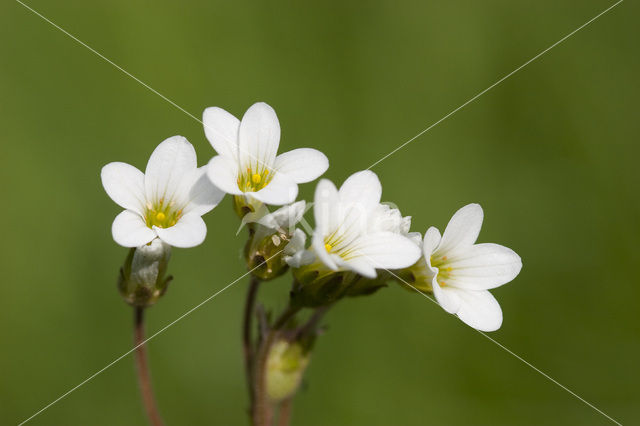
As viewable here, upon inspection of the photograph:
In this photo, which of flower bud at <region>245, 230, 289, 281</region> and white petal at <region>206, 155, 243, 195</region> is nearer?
white petal at <region>206, 155, 243, 195</region>

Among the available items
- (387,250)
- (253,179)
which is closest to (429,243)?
(387,250)

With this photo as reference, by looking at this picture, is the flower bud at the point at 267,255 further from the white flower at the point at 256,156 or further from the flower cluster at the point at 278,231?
the white flower at the point at 256,156

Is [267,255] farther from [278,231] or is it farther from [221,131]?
[221,131]

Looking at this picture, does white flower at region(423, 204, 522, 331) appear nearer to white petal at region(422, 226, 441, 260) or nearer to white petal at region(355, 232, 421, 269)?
white petal at region(422, 226, 441, 260)

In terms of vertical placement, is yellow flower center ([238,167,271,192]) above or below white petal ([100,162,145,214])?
below
